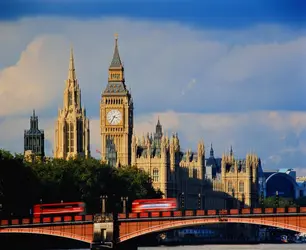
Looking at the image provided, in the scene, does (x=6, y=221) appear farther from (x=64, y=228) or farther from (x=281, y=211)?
(x=281, y=211)

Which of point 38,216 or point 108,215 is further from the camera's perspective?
point 38,216

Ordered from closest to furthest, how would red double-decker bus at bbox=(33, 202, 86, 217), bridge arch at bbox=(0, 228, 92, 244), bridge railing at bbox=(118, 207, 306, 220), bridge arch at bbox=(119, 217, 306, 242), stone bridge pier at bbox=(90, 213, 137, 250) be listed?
bridge arch at bbox=(119, 217, 306, 242)
bridge railing at bbox=(118, 207, 306, 220)
stone bridge pier at bbox=(90, 213, 137, 250)
bridge arch at bbox=(0, 228, 92, 244)
red double-decker bus at bbox=(33, 202, 86, 217)

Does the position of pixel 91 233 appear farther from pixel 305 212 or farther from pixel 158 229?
pixel 305 212

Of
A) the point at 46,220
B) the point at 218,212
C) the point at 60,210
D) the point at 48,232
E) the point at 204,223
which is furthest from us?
the point at 60,210

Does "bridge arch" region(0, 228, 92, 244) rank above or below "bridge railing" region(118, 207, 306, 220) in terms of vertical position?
below

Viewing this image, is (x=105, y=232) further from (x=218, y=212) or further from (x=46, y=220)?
(x=218, y=212)

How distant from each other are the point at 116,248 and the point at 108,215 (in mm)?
3666

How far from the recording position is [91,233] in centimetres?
18100

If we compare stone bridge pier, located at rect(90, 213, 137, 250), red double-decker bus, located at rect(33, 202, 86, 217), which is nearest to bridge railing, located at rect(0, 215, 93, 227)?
stone bridge pier, located at rect(90, 213, 137, 250)

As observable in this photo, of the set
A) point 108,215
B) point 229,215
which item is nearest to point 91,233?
point 108,215

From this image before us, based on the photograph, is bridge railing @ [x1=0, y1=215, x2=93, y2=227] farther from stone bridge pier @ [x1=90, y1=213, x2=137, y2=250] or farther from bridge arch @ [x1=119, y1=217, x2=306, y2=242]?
bridge arch @ [x1=119, y1=217, x2=306, y2=242]

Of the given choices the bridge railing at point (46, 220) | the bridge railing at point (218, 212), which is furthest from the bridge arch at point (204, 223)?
the bridge railing at point (46, 220)

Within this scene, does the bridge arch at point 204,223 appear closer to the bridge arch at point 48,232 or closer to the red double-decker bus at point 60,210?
the bridge arch at point 48,232

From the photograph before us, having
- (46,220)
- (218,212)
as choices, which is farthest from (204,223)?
(46,220)
